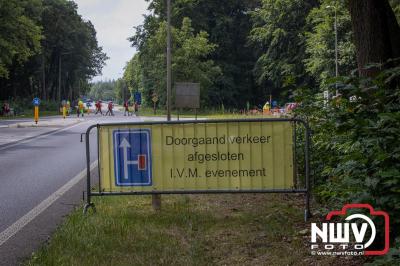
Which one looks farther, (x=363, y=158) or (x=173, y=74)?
(x=173, y=74)

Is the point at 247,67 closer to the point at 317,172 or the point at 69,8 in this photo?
the point at 69,8

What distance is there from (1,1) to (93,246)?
1783 inches

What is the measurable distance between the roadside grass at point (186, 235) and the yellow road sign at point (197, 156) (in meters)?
0.42

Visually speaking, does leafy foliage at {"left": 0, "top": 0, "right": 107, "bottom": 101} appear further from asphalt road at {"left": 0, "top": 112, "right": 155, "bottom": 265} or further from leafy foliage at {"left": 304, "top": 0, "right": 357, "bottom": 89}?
asphalt road at {"left": 0, "top": 112, "right": 155, "bottom": 265}

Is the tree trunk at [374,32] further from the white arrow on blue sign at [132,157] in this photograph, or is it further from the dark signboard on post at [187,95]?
the dark signboard on post at [187,95]

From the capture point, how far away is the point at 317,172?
23.2 ft

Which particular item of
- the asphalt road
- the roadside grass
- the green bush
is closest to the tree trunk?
the green bush

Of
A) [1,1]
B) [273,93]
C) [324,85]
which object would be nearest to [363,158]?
[324,85]

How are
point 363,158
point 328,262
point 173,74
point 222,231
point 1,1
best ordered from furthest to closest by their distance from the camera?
1. point 173,74
2. point 1,1
3. point 222,231
4. point 328,262
5. point 363,158

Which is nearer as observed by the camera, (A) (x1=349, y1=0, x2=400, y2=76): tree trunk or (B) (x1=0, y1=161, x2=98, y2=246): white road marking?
(B) (x1=0, y1=161, x2=98, y2=246): white road marking

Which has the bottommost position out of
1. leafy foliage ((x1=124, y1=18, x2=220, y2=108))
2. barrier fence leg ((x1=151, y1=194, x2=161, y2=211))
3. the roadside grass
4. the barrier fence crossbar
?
the roadside grass

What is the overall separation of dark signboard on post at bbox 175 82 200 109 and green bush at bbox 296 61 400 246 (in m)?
16.8

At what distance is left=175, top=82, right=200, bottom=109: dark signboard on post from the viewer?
21844 mm

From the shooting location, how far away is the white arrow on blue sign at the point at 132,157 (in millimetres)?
7055
